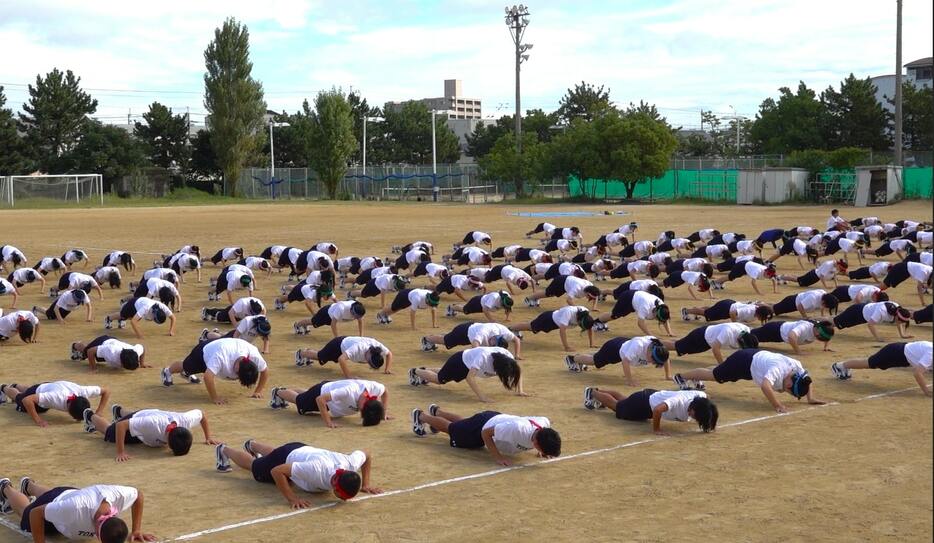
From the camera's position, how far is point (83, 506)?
812cm

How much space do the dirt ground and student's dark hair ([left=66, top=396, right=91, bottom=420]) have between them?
285 mm

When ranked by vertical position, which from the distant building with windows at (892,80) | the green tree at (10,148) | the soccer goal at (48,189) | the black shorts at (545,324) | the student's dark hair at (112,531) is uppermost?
the distant building with windows at (892,80)

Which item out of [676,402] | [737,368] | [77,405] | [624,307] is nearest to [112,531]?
[77,405]

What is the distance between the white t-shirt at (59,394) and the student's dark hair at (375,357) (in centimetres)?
359

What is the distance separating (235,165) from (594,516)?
9161cm

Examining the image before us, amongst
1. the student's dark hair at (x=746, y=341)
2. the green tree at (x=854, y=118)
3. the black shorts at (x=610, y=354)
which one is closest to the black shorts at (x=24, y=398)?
the black shorts at (x=610, y=354)

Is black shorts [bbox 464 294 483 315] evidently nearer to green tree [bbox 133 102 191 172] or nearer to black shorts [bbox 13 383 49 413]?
black shorts [bbox 13 383 49 413]

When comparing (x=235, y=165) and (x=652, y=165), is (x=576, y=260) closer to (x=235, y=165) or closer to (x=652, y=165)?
(x=652, y=165)

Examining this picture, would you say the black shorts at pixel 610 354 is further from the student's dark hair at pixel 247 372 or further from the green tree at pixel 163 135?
the green tree at pixel 163 135

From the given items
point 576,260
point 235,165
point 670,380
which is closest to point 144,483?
point 670,380

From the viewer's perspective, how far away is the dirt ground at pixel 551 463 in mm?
8773

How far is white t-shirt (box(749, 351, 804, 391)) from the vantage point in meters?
12.7

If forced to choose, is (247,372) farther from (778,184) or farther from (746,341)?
(778,184)

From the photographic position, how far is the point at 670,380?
14898 mm
